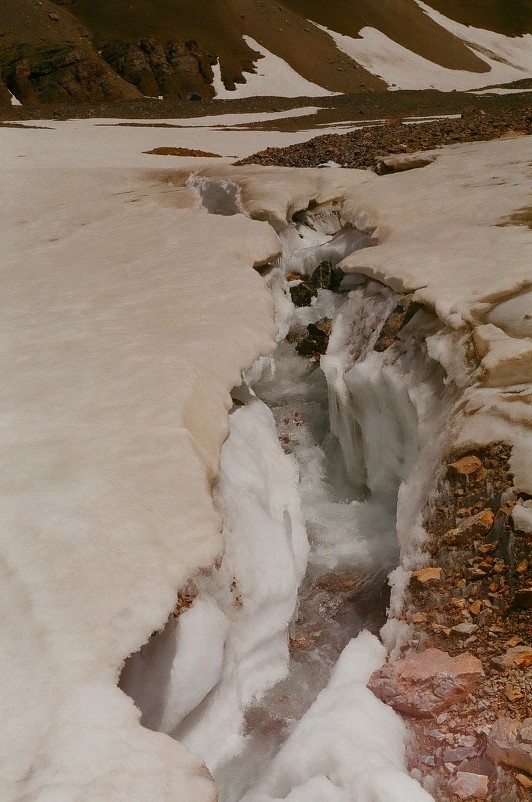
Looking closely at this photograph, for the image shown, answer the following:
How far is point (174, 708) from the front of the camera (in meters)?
3.43

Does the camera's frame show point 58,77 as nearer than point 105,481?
No

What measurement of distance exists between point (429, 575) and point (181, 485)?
162cm

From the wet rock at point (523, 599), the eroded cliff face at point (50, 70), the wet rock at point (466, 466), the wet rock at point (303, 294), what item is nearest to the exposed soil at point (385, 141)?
the wet rock at point (303, 294)

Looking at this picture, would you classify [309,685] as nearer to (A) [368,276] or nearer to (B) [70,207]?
(A) [368,276]

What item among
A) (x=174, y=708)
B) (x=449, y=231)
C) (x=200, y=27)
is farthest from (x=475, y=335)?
(x=200, y=27)

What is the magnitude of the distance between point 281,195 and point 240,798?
29.7 feet

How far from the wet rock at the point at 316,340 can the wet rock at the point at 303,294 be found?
35.9 inches

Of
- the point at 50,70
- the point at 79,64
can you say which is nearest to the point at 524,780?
the point at 79,64

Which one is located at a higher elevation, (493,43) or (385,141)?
(493,43)

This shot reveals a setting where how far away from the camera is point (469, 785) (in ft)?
9.88

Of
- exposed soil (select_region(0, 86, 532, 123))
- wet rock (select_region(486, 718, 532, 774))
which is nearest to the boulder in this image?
wet rock (select_region(486, 718, 532, 774))

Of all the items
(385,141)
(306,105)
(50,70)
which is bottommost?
(306,105)

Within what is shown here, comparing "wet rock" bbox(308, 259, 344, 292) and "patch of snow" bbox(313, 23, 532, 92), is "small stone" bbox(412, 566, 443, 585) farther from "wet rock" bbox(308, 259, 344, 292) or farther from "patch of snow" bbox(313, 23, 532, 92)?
"patch of snow" bbox(313, 23, 532, 92)

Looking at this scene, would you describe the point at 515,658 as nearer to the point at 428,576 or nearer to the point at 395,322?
the point at 428,576
